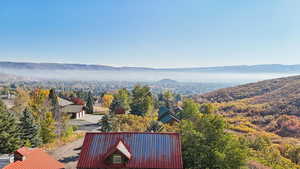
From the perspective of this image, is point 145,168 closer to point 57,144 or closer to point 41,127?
point 57,144

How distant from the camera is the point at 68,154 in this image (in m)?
34.3

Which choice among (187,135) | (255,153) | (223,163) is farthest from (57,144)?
(255,153)

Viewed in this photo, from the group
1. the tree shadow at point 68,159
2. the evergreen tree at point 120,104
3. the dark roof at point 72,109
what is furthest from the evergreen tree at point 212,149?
the dark roof at point 72,109

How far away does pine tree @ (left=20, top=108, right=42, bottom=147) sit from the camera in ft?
118

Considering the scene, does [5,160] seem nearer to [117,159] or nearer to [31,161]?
[31,161]

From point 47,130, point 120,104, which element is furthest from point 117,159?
point 120,104

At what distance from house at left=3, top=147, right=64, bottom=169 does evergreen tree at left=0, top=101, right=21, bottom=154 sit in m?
8.37

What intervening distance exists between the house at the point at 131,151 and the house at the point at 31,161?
8162 millimetres

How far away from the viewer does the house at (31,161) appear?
2406 cm

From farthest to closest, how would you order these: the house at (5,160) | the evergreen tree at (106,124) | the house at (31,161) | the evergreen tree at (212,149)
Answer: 1. the evergreen tree at (106,124)
2. the house at (5,160)
3. the house at (31,161)
4. the evergreen tree at (212,149)

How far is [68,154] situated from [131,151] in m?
18.0

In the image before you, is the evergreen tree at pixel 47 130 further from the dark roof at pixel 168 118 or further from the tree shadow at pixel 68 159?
the dark roof at pixel 168 118

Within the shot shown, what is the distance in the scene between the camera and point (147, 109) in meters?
68.9

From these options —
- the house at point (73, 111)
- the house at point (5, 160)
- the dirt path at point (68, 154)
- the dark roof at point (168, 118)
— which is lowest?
the house at point (73, 111)
